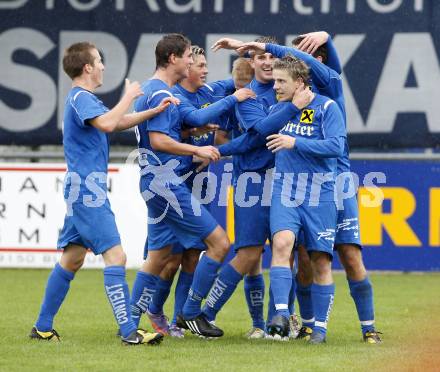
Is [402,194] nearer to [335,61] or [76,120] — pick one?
[335,61]

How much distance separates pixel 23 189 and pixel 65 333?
5.51 m

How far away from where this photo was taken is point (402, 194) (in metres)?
13.6

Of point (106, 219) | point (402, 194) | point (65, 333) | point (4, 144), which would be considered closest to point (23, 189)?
point (4, 144)

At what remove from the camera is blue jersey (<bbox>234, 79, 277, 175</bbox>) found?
834 cm

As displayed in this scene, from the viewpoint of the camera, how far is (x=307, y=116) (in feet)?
26.3

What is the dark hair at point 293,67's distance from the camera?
789 cm

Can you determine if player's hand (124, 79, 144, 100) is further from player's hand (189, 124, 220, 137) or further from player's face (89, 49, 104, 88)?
player's hand (189, 124, 220, 137)

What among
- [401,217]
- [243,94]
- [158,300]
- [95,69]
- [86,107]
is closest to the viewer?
[86,107]

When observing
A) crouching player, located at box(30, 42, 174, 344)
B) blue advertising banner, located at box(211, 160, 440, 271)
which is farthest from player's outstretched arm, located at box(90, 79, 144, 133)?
blue advertising banner, located at box(211, 160, 440, 271)

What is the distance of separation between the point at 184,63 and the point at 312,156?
1.20 metres

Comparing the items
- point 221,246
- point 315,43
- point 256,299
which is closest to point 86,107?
point 221,246

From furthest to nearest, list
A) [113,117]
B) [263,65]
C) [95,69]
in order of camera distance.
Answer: [263,65] < [95,69] < [113,117]

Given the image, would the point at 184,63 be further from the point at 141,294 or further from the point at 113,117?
the point at 141,294

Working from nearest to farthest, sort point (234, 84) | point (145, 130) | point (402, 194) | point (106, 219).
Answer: point (106, 219), point (145, 130), point (234, 84), point (402, 194)
